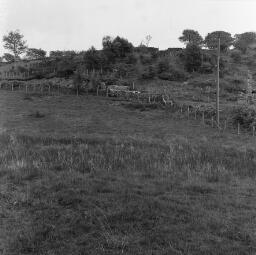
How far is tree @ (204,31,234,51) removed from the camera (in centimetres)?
8159

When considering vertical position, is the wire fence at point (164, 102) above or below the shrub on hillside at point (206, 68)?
below

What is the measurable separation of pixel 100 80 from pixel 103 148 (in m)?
32.6

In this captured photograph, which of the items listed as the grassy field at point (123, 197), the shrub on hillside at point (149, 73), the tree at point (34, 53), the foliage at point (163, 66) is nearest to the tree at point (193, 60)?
the foliage at point (163, 66)

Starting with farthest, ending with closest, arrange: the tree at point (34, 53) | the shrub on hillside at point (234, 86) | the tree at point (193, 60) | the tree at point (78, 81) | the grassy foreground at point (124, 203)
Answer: the tree at point (34, 53), the tree at point (193, 60), the shrub on hillside at point (234, 86), the tree at point (78, 81), the grassy foreground at point (124, 203)

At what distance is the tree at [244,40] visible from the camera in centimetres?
8844

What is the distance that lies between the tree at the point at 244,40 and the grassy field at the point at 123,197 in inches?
2827

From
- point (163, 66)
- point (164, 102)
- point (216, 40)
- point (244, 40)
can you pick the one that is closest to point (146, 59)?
point (163, 66)

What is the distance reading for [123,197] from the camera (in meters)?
11.1

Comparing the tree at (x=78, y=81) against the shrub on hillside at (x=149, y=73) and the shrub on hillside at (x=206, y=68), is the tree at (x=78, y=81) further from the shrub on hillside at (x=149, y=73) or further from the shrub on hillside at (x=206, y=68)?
the shrub on hillside at (x=206, y=68)

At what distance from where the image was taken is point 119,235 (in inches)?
334

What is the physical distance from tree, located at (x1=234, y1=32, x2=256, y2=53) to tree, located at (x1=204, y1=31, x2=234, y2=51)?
5.45ft

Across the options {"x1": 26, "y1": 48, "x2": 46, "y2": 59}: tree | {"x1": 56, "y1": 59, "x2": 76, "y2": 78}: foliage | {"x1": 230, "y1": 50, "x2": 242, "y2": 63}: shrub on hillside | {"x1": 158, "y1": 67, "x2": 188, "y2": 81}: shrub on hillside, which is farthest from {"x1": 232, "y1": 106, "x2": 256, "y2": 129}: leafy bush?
{"x1": 26, "y1": 48, "x2": 46, "y2": 59}: tree

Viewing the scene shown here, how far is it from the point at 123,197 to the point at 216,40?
7759cm

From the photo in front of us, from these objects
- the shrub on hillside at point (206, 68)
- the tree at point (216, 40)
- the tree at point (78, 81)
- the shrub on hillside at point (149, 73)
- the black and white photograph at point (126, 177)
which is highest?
the tree at point (216, 40)
